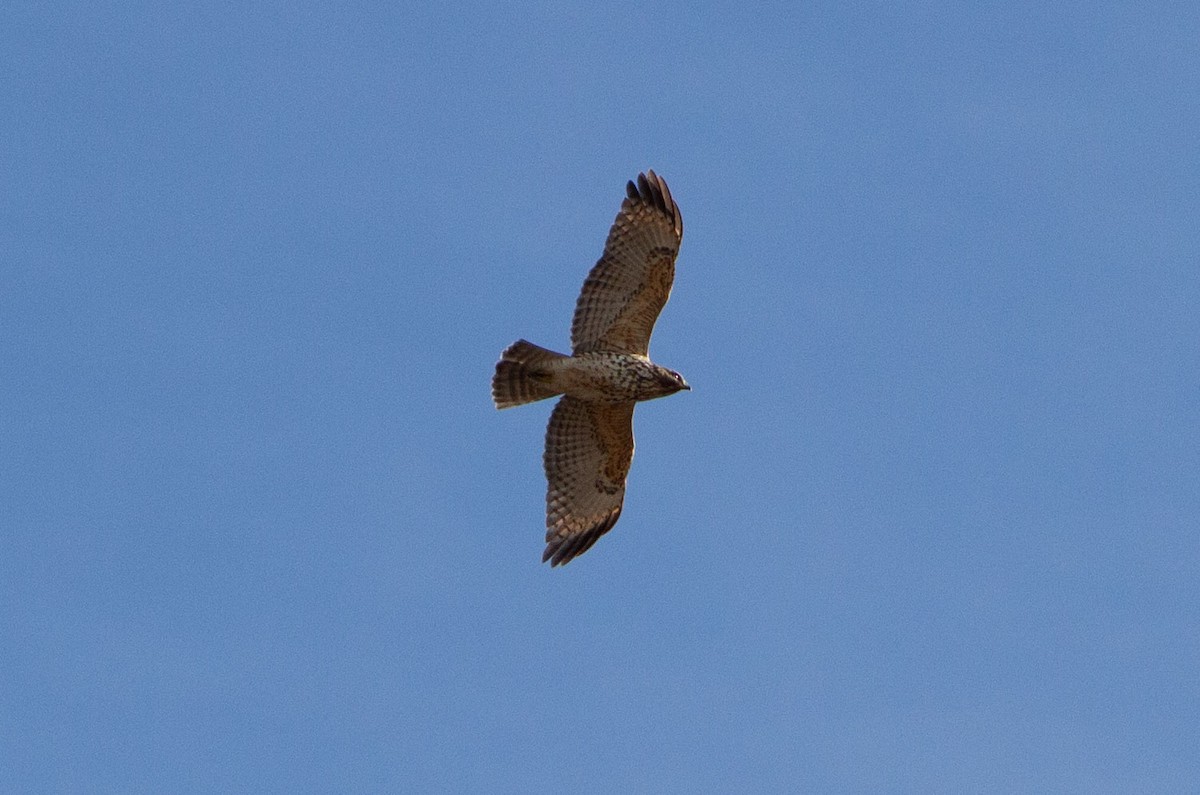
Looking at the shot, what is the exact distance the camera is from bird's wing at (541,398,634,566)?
2083 centimetres

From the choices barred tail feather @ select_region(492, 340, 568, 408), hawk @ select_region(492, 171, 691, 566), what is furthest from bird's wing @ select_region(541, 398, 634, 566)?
barred tail feather @ select_region(492, 340, 568, 408)

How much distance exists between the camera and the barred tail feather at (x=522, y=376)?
20.1m

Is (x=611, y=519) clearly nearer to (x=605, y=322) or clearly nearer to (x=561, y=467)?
(x=561, y=467)

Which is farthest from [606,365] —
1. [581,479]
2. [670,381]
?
[581,479]

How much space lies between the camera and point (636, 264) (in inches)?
780

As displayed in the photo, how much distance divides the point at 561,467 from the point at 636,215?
248cm

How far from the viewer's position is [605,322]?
2008 centimetres

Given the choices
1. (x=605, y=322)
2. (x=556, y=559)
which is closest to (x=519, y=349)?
(x=605, y=322)

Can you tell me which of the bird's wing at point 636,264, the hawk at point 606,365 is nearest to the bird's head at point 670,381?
the hawk at point 606,365

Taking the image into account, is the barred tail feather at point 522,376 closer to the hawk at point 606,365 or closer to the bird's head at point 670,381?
the hawk at point 606,365

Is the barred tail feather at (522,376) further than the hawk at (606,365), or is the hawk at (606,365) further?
the barred tail feather at (522,376)

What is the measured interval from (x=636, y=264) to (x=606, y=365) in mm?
887

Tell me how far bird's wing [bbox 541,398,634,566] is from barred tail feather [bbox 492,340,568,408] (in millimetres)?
551

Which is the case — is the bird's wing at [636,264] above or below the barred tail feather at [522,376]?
above
